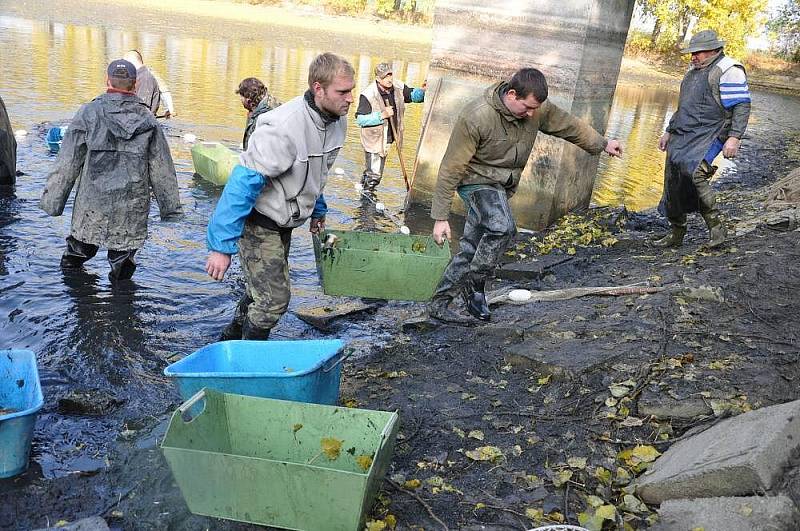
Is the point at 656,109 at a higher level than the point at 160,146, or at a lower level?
lower

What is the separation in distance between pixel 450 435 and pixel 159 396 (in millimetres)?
2083

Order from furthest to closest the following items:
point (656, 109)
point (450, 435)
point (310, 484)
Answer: point (656, 109) → point (450, 435) → point (310, 484)

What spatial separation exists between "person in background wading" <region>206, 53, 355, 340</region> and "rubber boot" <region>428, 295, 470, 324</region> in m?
1.71

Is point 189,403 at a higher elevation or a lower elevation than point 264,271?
lower

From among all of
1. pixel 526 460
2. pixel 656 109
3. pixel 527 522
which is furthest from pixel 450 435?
pixel 656 109

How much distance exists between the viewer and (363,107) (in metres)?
11.1

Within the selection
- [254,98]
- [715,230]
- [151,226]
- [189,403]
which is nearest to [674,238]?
[715,230]

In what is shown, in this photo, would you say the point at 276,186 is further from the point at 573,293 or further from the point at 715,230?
the point at 715,230

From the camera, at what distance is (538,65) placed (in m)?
9.66

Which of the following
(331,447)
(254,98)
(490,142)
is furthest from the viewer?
(254,98)

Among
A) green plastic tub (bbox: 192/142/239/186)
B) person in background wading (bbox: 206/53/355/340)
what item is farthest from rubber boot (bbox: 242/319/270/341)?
green plastic tub (bbox: 192/142/239/186)

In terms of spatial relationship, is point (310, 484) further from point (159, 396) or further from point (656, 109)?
point (656, 109)

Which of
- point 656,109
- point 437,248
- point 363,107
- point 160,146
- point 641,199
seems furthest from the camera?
point 656,109

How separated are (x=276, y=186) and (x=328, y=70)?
78 cm
